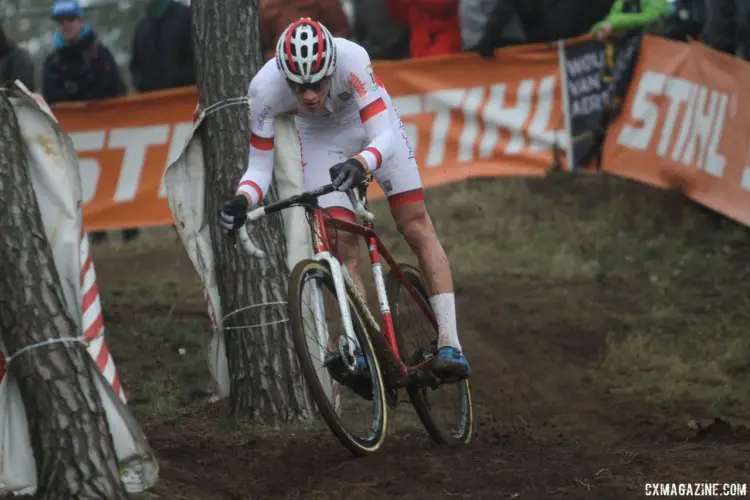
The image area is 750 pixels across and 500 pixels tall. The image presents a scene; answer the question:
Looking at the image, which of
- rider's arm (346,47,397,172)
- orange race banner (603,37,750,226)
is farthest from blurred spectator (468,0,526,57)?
rider's arm (346,47,397,172)

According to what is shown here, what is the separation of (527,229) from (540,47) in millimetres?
1871

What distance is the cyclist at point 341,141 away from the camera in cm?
629

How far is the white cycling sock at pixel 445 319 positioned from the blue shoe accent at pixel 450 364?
55 mm

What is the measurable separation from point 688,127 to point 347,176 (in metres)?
7.17

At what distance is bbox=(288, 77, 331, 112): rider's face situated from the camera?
21.1ft

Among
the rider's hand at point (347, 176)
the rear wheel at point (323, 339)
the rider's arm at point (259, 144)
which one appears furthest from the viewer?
the rider's arm at point (259, 144)

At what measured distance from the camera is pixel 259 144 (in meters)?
6.82

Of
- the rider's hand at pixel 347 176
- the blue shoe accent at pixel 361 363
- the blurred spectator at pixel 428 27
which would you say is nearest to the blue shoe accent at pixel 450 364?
the blue shoe accent at pixel 361 363

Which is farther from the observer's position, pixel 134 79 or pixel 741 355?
pixel 134 79

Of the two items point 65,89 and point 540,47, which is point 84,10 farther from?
point 540,47

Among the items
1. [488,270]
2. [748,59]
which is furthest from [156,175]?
[748,59]

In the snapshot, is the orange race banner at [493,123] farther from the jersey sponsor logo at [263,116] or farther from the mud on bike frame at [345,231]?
the jersey sponsor logo at [263,116]

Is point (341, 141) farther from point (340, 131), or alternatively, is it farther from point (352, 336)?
point (352, 336)

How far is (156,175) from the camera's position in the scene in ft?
41.9
